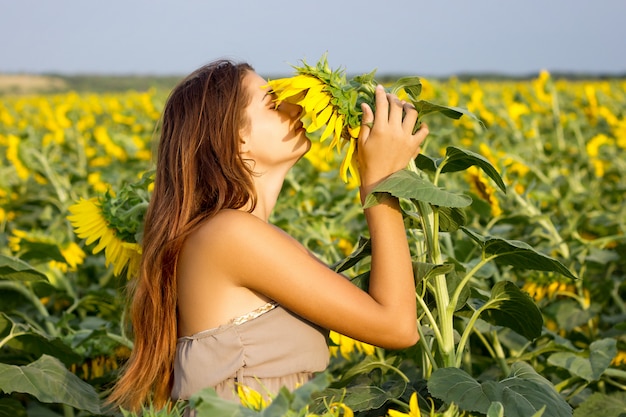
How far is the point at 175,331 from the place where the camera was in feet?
5.44

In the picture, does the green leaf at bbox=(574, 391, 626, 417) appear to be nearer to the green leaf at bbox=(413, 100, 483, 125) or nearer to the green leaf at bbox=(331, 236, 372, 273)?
the green leaf at bbox=(331, 236, 372, 273)

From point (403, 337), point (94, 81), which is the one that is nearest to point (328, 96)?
point (403, 337)

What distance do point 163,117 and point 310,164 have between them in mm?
2156

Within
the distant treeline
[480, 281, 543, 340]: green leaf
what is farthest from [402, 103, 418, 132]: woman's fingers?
the distant treeline

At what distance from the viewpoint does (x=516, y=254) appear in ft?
4.87

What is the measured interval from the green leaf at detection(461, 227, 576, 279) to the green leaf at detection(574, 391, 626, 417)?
0.43 metres

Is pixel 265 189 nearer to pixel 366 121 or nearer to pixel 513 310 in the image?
pixel 366 121

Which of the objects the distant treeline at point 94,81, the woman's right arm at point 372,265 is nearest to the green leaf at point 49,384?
the woman's right arm at point 372,265

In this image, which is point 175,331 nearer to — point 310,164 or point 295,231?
point 295,231

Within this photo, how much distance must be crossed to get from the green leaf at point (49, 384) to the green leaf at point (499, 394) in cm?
68

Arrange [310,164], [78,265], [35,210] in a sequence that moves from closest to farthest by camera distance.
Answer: [78,265] < [310,164] < [35,210]

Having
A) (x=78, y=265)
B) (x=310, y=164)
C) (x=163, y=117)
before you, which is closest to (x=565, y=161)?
(x=310, y=164)

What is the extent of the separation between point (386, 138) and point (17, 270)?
950 millimetres

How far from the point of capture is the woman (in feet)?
4.74
